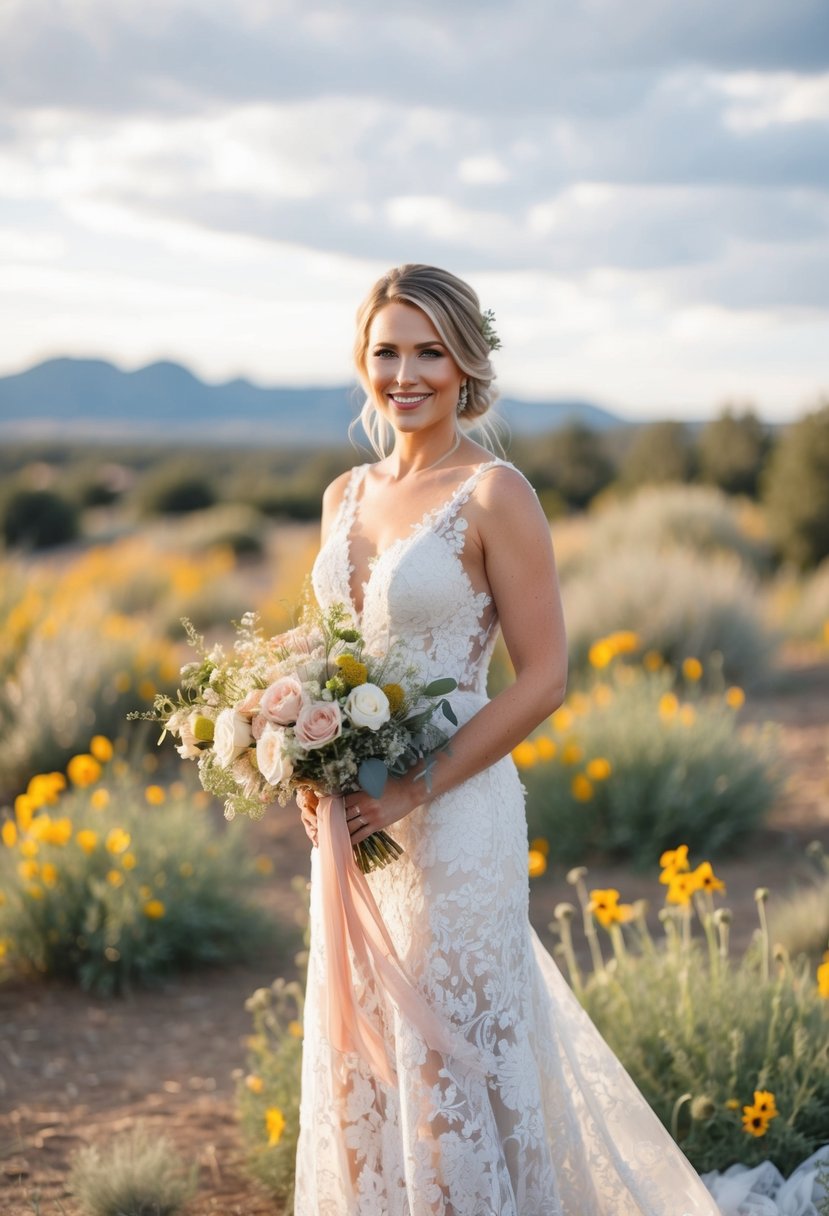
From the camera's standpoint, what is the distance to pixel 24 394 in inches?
6708

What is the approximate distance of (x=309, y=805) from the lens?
10.00 ft

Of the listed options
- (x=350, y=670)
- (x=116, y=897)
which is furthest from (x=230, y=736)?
(x=116, y=897)

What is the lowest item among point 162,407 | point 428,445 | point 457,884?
point 457,884

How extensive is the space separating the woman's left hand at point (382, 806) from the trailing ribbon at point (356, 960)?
25 mm

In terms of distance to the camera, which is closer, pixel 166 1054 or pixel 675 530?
pixel 166 1054

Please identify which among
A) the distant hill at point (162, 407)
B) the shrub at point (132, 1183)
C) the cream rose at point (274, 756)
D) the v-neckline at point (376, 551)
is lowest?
the shrub at point (132, 1183)

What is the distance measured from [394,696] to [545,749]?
13.5 ft

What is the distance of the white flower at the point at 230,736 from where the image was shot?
2.79 metres

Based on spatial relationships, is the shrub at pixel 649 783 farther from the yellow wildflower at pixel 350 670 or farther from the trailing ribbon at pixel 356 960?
the yellow wildflower at pixel 350 670

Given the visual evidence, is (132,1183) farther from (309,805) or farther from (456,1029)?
(309,805)

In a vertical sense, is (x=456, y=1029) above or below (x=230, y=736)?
below

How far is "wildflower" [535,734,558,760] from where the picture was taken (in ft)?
22.3

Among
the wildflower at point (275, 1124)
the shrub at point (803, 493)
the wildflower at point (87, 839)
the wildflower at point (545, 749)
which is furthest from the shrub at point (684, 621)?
the wildflower at point (275, 1124)

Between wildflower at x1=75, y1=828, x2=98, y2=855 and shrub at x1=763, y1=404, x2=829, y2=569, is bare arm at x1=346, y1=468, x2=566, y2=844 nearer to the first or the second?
wildflower at x1=75, y1=828, x2=98, y2=855
